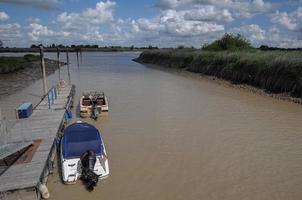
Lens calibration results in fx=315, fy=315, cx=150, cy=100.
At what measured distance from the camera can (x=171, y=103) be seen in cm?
2377

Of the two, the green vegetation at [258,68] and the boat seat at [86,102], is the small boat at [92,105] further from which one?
the green vegetation at [258,68]

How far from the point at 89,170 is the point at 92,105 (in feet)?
30.1

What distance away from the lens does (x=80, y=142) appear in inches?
443

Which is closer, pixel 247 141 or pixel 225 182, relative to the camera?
pixel 225 182

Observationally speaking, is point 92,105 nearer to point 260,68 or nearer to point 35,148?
point 35,148

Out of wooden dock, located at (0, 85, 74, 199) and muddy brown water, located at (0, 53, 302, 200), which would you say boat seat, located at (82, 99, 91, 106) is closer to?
wooden dock, located at (0, 85, 74, 199)

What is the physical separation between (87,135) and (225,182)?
5.25 metres

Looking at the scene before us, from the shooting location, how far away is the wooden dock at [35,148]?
8.72 meters

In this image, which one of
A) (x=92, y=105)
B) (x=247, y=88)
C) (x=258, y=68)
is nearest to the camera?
(x=92, y=105)

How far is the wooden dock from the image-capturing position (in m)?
8.72

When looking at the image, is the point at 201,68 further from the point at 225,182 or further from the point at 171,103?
the point at 225,182

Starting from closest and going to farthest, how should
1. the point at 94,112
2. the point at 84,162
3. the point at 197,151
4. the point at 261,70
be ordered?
the point at 84,162 → the point at 197,151 → the point at 94,112 → the point at 261,70

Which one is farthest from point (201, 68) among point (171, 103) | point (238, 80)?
point (171, 103)

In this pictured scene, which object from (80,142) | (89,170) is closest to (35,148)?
(80,142)
